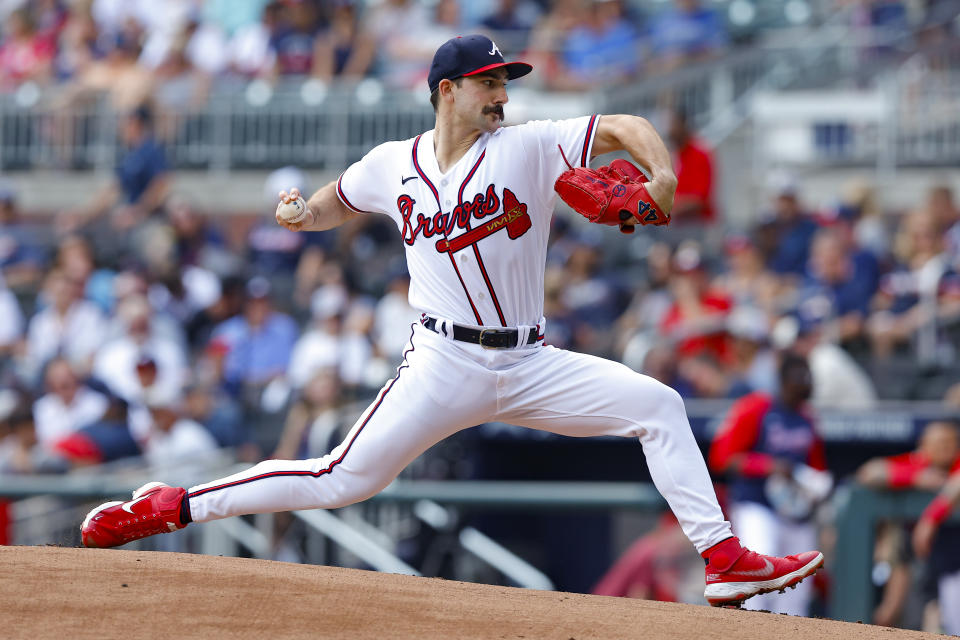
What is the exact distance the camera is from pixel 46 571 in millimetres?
4375

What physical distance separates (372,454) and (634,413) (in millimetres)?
856

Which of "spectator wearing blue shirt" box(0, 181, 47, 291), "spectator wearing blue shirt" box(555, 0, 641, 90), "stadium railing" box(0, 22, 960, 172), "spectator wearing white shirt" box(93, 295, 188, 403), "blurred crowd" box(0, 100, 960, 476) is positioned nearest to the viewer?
"blurred crowd" box(0, 100, 960, 476)

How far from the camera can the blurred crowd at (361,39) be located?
43.4 feet

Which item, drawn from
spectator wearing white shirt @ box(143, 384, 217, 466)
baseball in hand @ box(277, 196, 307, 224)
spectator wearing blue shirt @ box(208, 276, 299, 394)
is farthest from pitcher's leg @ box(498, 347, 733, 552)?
spectator wearing blue shirt @ box(208, 276, 299, 394)

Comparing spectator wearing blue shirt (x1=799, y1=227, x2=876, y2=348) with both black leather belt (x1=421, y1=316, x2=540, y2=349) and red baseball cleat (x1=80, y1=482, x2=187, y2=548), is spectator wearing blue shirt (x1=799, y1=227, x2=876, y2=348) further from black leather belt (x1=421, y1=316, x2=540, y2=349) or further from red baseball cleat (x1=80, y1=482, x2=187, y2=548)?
red baseball cleat (x1=80, y1=482, x2=187, y2=548)

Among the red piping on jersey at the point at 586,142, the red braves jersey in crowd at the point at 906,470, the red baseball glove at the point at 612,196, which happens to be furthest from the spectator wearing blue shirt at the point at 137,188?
the red baseball glove at the point at 612,196

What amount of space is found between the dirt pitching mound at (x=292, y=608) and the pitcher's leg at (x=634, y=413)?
0.34m

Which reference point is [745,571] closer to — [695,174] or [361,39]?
[695,174]

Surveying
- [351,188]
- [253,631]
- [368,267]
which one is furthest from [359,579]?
[368,267]

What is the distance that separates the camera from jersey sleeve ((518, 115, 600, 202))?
4.46 m

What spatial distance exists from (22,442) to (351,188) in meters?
4.40

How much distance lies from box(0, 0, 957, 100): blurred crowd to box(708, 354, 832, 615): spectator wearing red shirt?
6.20 meters

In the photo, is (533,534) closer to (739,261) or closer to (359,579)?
(739,261)

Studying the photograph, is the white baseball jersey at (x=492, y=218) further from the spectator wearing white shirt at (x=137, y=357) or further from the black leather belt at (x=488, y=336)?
the spectator wearing white shirt at (x=137, y=357)
